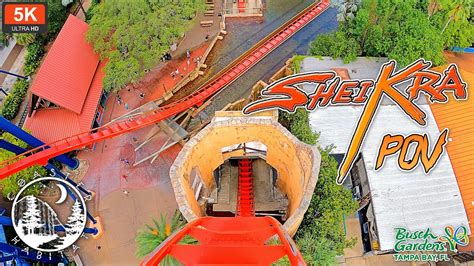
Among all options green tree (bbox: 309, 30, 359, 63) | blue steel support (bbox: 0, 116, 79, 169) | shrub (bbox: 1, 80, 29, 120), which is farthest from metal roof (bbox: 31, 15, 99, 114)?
green tree (bbox: 309, 30, 359, 63)

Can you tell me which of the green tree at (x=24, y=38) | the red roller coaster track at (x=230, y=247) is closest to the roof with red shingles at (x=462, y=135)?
the red roller coaster track at (x=230, y=247)

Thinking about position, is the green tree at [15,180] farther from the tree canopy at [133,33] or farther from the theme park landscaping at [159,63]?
the tree canopy at [133,33]

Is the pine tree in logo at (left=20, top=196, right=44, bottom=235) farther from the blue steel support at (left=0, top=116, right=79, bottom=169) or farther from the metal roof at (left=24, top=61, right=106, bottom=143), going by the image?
the metal roof at (left=24, top=61, right=106, bottom=143)

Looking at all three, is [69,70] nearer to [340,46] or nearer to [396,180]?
[340,46]

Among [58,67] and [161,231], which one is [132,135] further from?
[161,231]

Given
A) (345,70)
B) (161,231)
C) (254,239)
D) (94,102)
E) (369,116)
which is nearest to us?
(254,239)

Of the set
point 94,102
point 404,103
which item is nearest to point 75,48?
point 94,102
